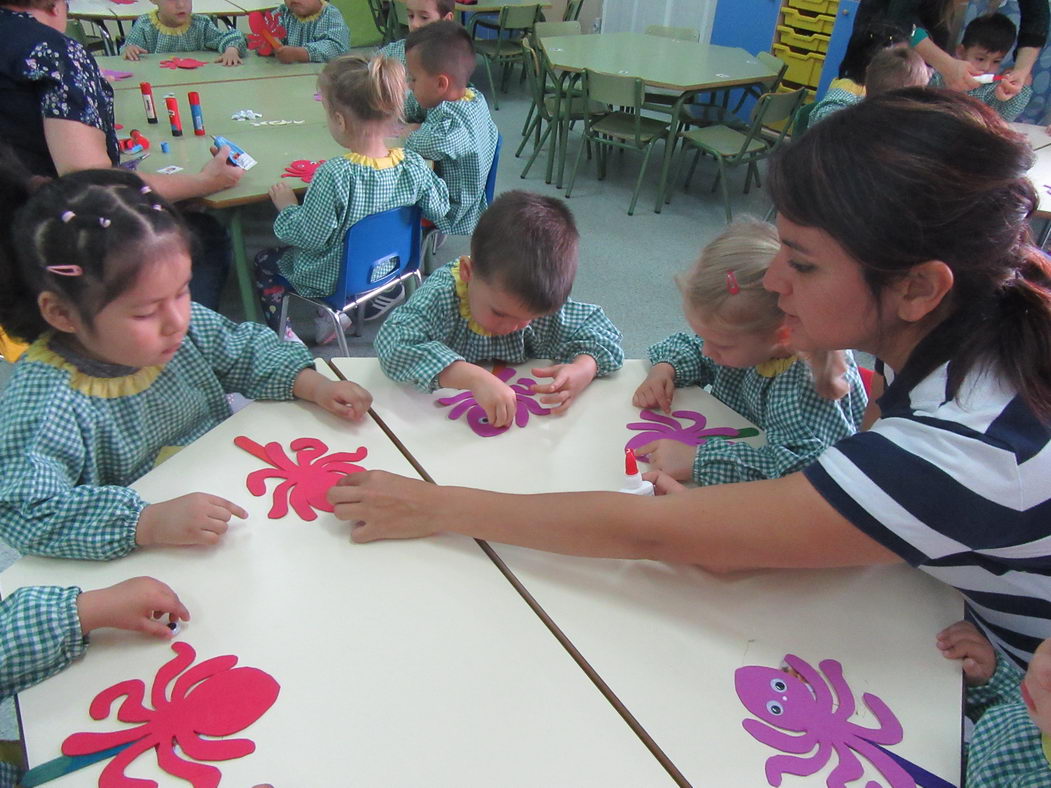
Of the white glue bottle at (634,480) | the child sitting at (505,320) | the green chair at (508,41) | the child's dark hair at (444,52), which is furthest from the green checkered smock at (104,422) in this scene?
the green chair at (508,41)

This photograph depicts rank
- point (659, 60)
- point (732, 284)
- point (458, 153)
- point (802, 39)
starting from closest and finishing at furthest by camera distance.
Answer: point (732, 284) → point (458, 153) → point (659, 60) → point (802, 39)

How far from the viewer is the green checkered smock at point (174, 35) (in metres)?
3.98

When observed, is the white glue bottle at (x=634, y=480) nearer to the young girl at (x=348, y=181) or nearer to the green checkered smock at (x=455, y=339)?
the green checkered smock at (x=455, y=339)

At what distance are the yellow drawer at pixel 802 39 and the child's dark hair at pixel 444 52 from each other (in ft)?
11.0

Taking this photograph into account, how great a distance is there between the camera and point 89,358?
1.16m

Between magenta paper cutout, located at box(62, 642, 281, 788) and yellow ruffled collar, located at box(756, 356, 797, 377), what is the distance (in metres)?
1.00

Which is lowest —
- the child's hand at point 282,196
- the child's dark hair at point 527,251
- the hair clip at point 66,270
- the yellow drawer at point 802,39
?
the child's hand at point 282,196

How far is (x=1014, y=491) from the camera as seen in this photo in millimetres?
822

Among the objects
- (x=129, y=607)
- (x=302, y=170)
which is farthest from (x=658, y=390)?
(x=302, y=170)

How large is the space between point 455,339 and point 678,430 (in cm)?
55

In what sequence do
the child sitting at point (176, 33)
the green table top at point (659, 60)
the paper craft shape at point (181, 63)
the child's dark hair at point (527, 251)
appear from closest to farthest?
the child's dark hair at point (527, 251), the paper craft shape at point (181, 63), the child sitting at point (176, 33), the green table top at point (659, 60)

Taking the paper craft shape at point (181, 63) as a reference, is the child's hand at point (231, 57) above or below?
above

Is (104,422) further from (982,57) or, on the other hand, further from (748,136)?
(982,57)

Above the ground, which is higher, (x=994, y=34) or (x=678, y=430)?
(x=994, y=34)
